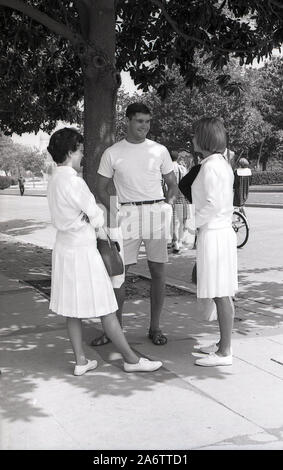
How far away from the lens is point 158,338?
5.24 meters

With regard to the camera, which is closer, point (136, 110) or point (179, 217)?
point (136, 110)

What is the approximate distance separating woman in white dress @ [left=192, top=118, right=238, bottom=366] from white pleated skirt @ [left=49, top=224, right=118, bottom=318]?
788mm

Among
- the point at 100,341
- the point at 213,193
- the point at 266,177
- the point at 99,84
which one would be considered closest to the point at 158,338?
the point at 100,341

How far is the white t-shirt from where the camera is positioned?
16.6 ft

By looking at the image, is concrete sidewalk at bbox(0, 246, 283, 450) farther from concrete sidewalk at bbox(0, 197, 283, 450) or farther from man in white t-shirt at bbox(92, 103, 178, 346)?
man in white t-shirt at bbox(92, 103, 178, 346)

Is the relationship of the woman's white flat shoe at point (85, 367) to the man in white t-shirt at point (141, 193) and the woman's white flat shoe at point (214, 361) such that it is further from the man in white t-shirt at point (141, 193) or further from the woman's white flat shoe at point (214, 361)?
the woman's white flat shoe at point (214, 361)

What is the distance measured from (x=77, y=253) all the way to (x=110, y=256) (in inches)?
11.7

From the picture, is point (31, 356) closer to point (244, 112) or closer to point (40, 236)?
point (40, 236)

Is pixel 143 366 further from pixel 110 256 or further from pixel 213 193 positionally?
pixel 213 193

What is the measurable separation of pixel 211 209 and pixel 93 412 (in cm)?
172

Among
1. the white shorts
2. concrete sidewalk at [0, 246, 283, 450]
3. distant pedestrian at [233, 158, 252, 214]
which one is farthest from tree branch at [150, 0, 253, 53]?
concrete sidewalk at [0, 246, 283, 450]

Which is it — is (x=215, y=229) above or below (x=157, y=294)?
above

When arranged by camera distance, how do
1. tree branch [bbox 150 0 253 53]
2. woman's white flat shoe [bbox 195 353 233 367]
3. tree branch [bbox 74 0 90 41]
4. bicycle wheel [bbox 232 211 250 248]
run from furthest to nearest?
bicycle wheel [bbox 232 211 250 248] < tree branch [bbox 150 0 253 53] < tree branch [bbox 74 0 90 41] < woman's white flat shoe [bbox 195 353 233 367]

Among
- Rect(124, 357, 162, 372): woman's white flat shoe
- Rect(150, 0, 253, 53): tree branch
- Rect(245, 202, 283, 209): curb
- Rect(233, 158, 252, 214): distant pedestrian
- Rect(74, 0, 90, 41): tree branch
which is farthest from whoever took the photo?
Rect(245, 202, 283, 209): curb
